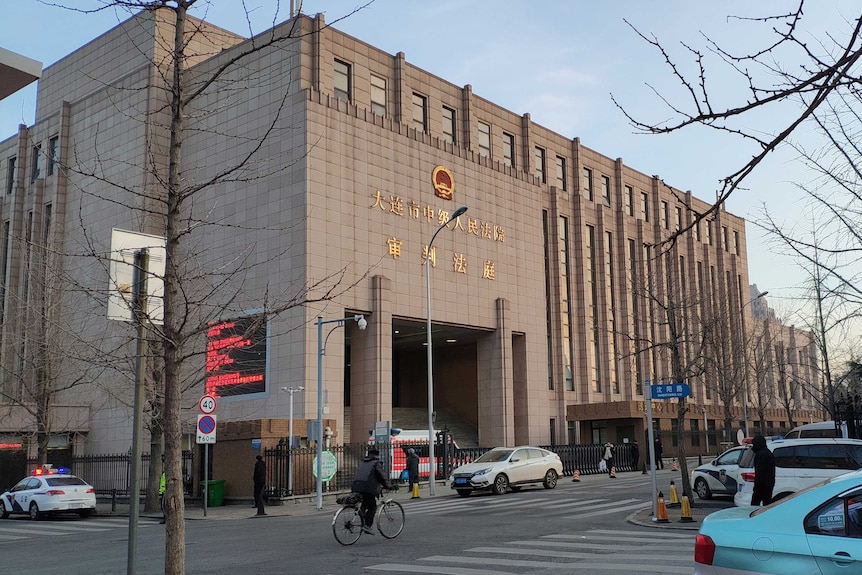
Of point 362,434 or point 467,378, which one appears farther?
point 467,378

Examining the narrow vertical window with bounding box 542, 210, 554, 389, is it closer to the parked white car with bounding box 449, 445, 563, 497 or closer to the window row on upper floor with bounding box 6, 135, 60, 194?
the parked white car with bounding box 449, 445, 563, 497

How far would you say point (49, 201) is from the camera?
51.1 m

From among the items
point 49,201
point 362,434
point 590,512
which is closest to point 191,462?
point 362,434

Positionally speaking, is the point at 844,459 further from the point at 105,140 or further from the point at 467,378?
the point at 105,140

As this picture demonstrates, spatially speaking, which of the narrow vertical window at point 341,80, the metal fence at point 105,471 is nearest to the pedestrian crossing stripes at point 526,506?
the metal fence at point 105,471

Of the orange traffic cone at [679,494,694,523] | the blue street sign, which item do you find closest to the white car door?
the blue street sign

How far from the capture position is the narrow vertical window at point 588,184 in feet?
206

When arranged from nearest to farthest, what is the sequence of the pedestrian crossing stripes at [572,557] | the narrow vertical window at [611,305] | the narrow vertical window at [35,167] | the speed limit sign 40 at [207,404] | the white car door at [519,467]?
1. the pedestrian crossing stripes at [572,557]
2. the speed limit sign 40 at [207,404]
3. the white car door at [519,467]
4. the narrow vertical window at [35,167]
5. the narrow vertical window at [611,305]

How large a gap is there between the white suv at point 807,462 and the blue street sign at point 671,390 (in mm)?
1989

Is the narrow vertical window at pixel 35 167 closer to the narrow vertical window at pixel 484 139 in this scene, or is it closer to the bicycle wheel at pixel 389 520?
the narrow vertical window at pixel 484 139

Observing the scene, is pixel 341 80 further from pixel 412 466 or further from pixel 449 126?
pixel 412 466

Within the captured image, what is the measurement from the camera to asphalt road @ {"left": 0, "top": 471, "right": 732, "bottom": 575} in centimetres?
1165

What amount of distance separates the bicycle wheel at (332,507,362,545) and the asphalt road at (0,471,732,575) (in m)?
0.26

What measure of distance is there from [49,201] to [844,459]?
4847 cm
